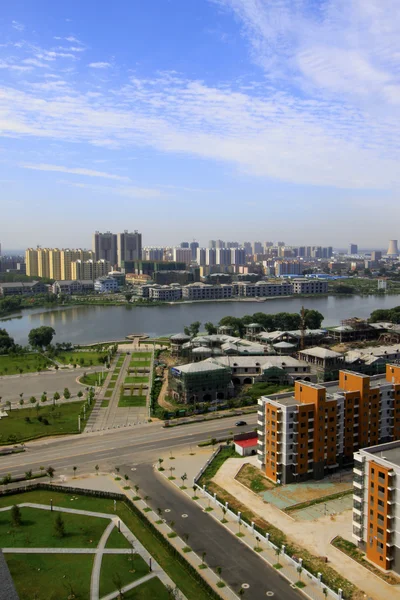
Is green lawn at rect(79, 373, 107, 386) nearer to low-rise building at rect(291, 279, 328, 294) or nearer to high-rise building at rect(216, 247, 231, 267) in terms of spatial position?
low-rise building at rect(291, 279, 328, 294)

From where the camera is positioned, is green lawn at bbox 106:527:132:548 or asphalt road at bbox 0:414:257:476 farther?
asphalt road at bbox 0:414:257:476

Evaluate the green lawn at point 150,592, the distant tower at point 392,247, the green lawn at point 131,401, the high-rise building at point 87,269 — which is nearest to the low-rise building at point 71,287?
the high-rise building at point 87,269

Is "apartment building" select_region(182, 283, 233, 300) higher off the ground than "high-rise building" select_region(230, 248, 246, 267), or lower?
lower

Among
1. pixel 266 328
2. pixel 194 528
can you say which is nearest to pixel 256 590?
pixel 194 528

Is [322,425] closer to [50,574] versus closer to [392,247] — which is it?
[50,574]

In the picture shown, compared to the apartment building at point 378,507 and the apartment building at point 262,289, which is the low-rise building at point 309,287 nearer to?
the apartment building at point 262,289

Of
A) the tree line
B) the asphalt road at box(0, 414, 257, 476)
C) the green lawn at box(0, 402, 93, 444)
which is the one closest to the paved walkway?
the asphalt road at box(0, 414, 257, 476)

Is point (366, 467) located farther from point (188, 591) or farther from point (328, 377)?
point (328, 377)
